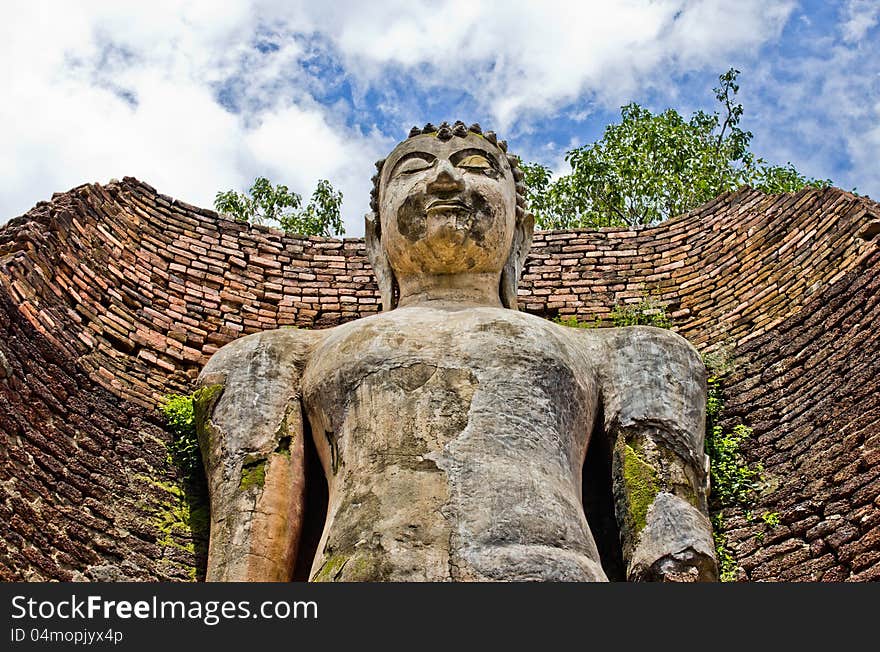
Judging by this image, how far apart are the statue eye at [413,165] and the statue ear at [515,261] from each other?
2.07 ft

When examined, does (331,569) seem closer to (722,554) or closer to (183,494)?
(183,494)

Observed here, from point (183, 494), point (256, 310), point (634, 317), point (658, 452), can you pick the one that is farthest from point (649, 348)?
point (256, 310)

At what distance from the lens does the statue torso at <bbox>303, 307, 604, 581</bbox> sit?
5109 mm

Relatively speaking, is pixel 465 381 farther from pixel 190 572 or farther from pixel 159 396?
pixel 159 396

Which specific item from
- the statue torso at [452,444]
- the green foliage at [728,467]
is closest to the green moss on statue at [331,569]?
the statue torso at [452,444]

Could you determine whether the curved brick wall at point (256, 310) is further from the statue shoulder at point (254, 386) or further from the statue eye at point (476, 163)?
the statue eye at point (476, 163)

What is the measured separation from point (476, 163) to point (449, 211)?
411 millimetres

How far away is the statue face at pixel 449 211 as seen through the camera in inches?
263

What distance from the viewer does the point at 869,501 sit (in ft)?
22.2

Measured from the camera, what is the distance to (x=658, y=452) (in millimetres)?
6000

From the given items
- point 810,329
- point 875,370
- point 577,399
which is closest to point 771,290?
point 810,329

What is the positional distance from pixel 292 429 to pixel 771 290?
3.93m

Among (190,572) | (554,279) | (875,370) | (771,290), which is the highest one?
(554,279)

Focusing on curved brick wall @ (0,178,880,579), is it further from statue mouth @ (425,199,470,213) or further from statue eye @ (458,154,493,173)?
statue eye @ (458,154,493,173)
